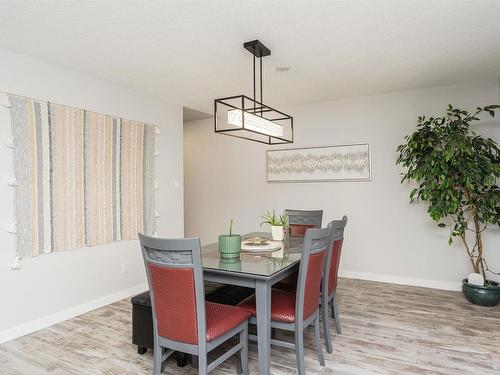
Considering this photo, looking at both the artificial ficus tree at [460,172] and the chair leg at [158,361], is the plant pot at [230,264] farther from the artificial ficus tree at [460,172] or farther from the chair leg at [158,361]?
the artificial ficus tree at [460,172]

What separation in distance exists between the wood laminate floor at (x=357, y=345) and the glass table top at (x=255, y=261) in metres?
0.74

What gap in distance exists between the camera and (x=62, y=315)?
3256mm

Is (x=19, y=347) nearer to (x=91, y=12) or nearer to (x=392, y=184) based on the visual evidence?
(x=91, y=12)

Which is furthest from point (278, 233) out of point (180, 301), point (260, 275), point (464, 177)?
point (464, 177)

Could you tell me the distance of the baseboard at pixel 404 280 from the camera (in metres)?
4.07

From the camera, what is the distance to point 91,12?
7.50 feet

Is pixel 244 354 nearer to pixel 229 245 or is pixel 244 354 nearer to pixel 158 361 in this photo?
pixel 158 361

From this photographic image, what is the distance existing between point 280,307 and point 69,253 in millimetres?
2280

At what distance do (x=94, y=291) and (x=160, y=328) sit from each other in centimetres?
201

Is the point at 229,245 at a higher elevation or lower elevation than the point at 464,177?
lower

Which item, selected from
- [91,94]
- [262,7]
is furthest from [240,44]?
[91,94]

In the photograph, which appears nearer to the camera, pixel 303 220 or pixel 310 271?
pixel 310 271

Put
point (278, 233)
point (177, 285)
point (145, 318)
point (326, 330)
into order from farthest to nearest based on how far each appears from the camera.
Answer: point (278, 233)
point (326, 330)
point (145, 318)
point (177, 285)

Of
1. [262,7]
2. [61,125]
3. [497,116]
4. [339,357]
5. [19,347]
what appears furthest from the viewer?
[497,116]
